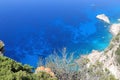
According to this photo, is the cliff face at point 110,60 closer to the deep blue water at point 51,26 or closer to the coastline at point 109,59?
the coastline at point 109,59

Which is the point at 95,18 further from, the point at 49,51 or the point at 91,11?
the point at 49,51

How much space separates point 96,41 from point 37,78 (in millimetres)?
76499

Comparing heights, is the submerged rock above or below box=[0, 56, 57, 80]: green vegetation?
above

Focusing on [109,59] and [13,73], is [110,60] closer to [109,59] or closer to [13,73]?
[109,59]

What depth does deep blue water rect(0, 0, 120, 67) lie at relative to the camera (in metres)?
82.0

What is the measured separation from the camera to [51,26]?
322ft

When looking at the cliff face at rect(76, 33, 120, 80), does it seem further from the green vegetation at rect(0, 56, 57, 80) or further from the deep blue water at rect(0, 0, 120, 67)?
the green vegetation at rect(0, 56, 57, 80)

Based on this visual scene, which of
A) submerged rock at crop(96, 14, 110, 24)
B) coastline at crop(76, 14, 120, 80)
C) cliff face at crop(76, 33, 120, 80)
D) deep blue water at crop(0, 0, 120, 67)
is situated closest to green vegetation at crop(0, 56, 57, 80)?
coastline at crop(76, 14, 120, 80)

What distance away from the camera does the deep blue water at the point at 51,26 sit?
82.0 m

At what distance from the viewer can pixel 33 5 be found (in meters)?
118

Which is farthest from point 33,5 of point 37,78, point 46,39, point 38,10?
point 37,78

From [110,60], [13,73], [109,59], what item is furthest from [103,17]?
[13,73]

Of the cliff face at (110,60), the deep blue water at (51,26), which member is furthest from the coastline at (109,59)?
the deep blue water at (51,26)

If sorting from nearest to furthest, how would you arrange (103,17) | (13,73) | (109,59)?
1. (13,73)
2. (109,59)
3. (103,17)
